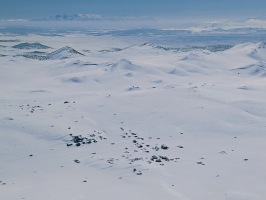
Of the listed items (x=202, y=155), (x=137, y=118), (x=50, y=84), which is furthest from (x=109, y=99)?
(x=50, y=84)

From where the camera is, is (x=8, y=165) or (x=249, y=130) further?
(x=249, y=130)

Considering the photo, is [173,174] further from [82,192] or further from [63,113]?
[63,113]

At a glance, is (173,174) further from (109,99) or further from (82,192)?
(109,99)

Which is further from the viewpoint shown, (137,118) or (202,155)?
(137,118)

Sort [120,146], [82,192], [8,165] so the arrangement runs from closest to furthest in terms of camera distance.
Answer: [82,192]
[8,165]
[120,146]

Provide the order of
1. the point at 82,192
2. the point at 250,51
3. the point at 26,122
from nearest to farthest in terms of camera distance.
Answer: the point at 82,192, the point at 26,122, the point at 250,51

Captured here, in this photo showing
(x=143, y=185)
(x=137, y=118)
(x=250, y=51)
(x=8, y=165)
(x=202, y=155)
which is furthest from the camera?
(x=250, y=51)

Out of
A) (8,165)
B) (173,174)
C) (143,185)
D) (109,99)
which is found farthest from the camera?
(109,99)

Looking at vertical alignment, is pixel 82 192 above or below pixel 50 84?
above

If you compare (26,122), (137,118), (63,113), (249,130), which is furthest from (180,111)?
(26,122)
